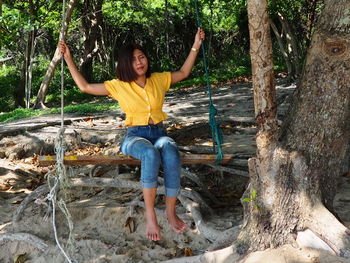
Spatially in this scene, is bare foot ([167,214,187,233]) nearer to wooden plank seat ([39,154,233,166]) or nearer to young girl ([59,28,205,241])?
young girl ([59,28,205,241])

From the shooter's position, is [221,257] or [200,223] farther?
[200,223]

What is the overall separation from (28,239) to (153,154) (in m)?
1.38

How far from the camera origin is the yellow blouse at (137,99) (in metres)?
3.22

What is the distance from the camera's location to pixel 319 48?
8.60 ft

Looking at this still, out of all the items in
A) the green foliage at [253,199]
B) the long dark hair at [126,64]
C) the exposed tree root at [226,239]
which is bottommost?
the exposed tree root at [226,239]

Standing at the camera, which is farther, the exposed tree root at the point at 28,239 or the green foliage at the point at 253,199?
the exposed tree root at the point at 28,239

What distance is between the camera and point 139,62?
3211 mm

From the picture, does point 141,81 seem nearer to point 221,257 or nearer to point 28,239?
point 221,257

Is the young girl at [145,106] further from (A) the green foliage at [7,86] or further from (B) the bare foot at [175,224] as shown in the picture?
Result: (A) the green foliage at [7,86]

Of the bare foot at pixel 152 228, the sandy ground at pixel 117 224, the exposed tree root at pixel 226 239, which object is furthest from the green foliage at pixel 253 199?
the bare foot at pixel 152 228

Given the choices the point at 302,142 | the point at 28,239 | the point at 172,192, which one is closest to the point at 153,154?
the point at 172,192

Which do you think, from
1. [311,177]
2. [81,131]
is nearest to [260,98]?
[311,177]

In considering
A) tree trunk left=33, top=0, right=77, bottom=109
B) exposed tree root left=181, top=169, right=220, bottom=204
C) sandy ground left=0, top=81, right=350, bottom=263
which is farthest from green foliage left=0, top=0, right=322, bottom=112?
exposed tree root left=181, top=169, right=220, bottom=204

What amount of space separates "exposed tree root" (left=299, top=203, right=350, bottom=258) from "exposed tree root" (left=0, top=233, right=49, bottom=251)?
2.07 m
